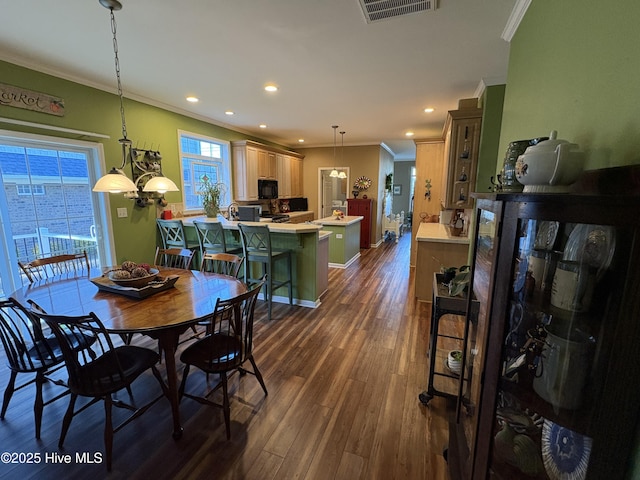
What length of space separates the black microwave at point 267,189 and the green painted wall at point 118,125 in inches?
66.7

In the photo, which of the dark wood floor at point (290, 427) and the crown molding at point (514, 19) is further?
the crown molding at point (514, 19)

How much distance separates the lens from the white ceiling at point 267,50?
1.98 metres

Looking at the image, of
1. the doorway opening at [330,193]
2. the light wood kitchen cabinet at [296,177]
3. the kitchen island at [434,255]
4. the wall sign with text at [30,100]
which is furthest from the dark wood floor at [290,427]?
the doorway opening at [330,193]

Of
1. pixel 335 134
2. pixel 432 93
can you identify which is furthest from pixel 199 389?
pixel 335 134

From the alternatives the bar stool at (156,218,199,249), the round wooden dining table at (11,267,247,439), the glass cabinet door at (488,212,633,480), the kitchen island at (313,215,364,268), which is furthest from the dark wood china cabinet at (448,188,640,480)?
the kitchen island at (313,215,364,268)

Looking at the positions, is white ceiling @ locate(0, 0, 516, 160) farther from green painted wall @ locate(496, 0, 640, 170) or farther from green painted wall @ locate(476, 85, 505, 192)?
green painted wall @ locate(496, 0, 640, 170)

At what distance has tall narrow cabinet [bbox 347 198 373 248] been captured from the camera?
7.22 metres

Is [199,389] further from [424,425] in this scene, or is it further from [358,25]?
[358,25]

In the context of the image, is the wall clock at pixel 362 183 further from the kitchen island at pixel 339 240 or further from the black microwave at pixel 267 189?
the black microwave at pixel 267 189

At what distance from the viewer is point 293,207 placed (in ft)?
25.3

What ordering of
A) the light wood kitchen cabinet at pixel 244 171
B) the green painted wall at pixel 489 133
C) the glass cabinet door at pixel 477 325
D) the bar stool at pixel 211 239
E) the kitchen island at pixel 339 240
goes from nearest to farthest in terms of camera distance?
the glass cabinet door at pixel 477 325 < the green painted wall at pixel 489 133 < the bar stool at pixel 211 239 < the kitchen island at pixel 339 240 < the light wood kitchen cabinet at pixel 244 171

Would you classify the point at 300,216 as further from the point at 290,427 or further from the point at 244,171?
the point at 290,427

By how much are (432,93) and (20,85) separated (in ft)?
14.6

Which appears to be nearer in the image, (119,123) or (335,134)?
(119,123)
